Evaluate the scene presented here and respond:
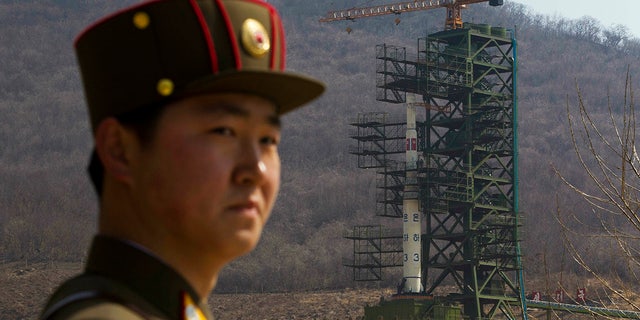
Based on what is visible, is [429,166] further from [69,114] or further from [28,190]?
[69,114]

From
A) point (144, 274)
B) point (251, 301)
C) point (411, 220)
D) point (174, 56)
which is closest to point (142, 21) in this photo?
point (174, 56)

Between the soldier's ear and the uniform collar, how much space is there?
0.41ft

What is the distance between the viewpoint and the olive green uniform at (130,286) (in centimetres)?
226

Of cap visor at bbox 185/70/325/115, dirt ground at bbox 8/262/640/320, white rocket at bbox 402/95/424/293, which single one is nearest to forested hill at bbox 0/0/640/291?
dirt ground at bbox 8/262/640/320

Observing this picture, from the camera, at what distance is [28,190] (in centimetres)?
11369

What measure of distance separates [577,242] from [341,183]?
24.1 m

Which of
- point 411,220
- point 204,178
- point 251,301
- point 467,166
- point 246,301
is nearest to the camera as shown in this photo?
point 204,178

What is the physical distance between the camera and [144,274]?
7.85 ft

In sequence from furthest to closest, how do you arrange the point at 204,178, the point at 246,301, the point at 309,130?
the point at 309,130 < the point at 246,301 < the point at 204,178

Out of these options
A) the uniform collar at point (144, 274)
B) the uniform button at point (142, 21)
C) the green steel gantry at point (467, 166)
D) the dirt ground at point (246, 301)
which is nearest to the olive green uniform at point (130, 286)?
the uniform collar at point (144, 274)

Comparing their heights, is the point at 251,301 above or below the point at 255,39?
below

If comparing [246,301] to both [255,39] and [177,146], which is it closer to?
[255,39]

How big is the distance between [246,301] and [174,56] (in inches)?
3108

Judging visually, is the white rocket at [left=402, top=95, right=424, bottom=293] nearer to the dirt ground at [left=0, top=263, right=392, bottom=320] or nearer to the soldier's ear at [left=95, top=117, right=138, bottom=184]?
the dirt ground at [left=0, top=263, right=392, bottom=320]
